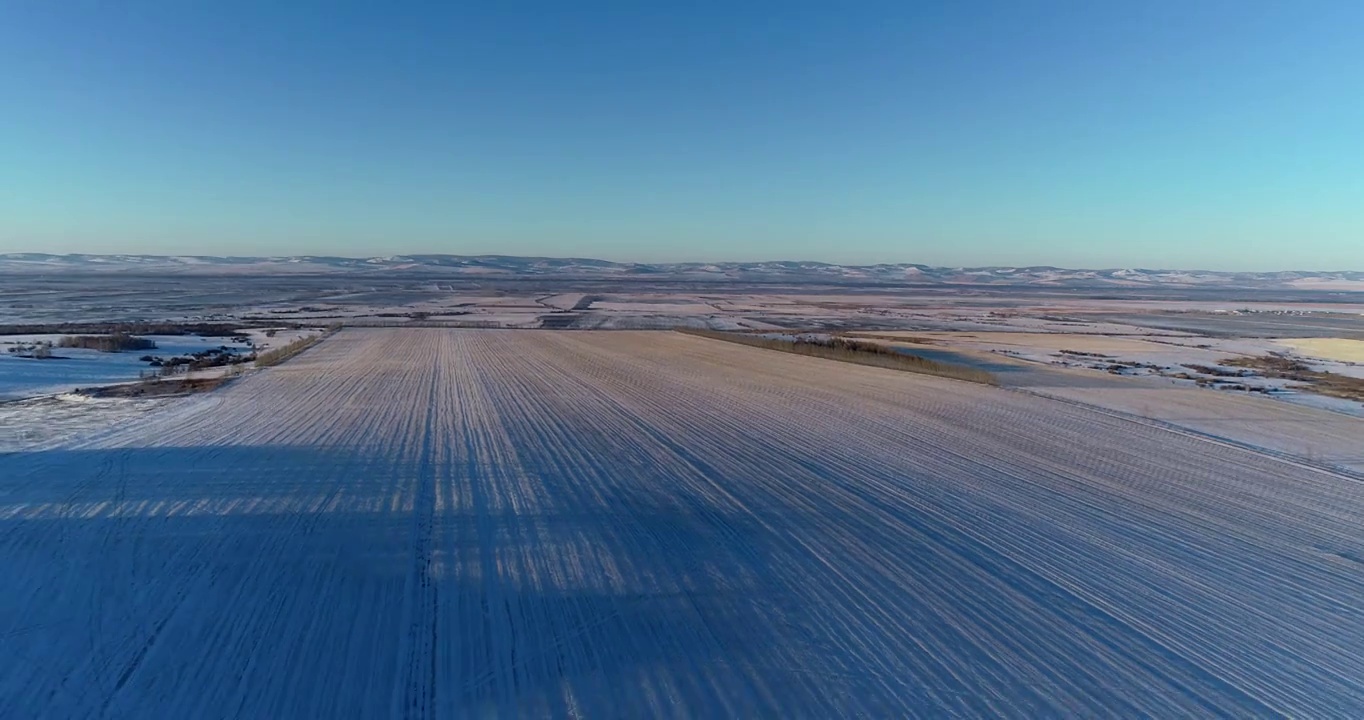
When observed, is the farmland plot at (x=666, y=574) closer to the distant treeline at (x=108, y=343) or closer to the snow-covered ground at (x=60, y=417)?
the snow-covered ground at (x=60, y=417)

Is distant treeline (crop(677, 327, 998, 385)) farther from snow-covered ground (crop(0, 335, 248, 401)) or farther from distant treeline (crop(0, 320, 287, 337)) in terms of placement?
distant treeline (crop(0, 320, 287, 337))

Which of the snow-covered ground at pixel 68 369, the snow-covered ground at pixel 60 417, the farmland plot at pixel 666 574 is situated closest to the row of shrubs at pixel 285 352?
the snow-covered ground at pixel 68 369

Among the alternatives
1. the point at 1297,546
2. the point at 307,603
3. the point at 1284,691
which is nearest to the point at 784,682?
the point at 1284,691

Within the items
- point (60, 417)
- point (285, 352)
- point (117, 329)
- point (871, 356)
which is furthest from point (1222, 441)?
point (117, 329)

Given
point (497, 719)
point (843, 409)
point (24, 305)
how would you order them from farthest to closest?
point (24, 305) < point (843, 409) < point (497, 719)

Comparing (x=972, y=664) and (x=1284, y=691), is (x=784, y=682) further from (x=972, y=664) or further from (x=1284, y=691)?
(x=1284, y=691)
